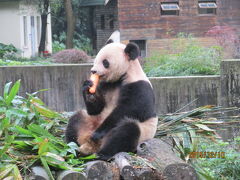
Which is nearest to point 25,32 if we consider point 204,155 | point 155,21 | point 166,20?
point 155,21

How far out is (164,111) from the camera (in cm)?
816

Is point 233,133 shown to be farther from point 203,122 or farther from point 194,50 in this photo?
point 194,50

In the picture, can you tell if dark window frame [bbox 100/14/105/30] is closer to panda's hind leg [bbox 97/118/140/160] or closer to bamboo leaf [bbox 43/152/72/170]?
panda's hind leg [bbox 97/118/140/160]

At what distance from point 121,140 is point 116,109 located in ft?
1.19

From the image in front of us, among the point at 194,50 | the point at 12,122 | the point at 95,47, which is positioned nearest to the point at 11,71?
the point at 12,122

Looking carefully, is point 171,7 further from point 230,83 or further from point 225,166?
point 225,166

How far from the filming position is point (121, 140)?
15.1 feet

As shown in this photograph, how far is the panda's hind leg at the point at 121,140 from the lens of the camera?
4.59 metres

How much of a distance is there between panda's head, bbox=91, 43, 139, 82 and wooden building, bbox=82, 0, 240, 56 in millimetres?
15817

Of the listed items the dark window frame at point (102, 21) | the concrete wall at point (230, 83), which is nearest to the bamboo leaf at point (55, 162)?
the concrete wall at point (230, 83)

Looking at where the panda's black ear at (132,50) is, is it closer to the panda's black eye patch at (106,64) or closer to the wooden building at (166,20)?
the panda's black eye patch at (106,64)

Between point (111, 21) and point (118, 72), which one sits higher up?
point (111, 21)

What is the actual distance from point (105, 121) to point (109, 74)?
1.58 feet

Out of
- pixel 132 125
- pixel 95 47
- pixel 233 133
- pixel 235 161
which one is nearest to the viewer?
pixel 132 125
